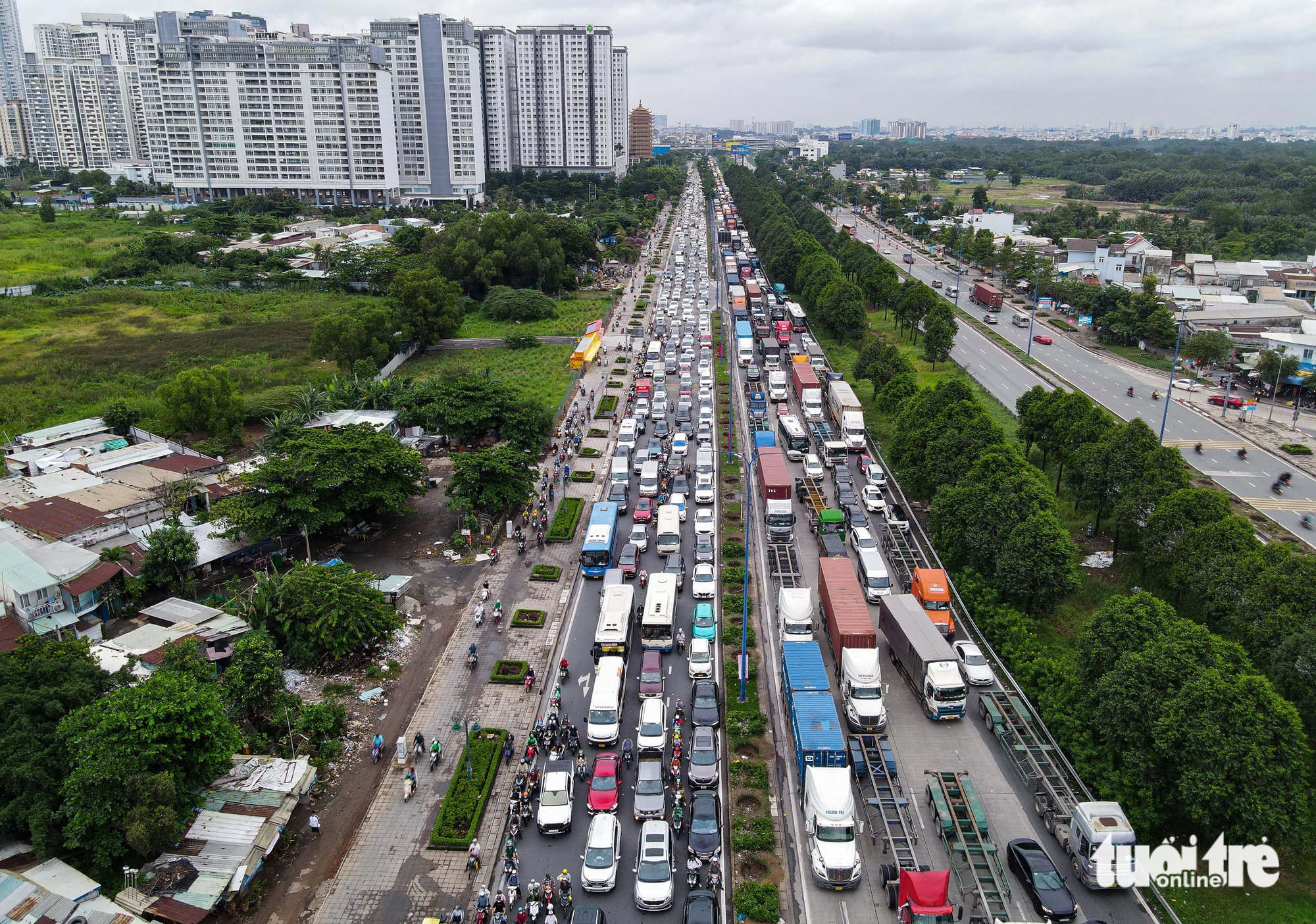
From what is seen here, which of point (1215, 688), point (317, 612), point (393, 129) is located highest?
point (393, 129)

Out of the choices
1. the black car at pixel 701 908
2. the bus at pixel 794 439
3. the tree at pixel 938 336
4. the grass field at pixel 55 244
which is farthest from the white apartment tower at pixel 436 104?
the black car at pixel 701 908

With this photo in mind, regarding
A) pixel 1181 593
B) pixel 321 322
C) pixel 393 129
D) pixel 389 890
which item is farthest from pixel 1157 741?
pixel 393 129

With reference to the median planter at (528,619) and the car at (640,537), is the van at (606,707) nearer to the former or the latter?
the median planter at (528,619)

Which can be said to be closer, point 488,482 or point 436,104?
point 488,482

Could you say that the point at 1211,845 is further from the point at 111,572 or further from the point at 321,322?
the point at 321,322


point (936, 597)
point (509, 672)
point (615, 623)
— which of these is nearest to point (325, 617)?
point (509, 672)

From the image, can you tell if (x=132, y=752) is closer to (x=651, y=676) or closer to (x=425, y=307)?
(x=651, y=676)
